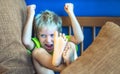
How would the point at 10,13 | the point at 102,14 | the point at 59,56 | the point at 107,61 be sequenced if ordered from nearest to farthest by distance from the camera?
the point at 107,61 → the point at 59,56 → the point at 10,13 → the point at 102,14

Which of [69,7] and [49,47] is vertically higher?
[69,7]

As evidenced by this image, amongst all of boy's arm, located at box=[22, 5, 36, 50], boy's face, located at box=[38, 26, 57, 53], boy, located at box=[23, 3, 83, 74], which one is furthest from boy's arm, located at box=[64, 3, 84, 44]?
boy's arm, located at box=[22, 5, 36, 50]

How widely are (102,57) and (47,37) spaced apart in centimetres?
44

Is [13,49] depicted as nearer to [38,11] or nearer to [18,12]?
[18,12]

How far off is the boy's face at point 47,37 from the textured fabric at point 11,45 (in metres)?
0.15

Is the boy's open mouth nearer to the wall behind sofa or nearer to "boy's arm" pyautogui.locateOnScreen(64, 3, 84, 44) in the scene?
"boy's arm" pyautogui.locateOnScreen(64, 3, 84, 44)

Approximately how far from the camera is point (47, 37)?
1378mm

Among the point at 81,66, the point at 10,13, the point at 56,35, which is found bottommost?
the point at 81,66

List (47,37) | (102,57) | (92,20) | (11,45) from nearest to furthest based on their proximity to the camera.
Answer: (102,57) < (11,45) < (47,37) < (92,20)

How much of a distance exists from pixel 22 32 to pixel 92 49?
0.45 m

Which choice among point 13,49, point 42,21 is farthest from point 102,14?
point 13,49

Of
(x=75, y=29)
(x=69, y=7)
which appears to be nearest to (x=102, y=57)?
(x=75, y=29)

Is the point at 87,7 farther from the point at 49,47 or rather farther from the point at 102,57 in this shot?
the point at 102,57

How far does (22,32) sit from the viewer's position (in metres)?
1.35
